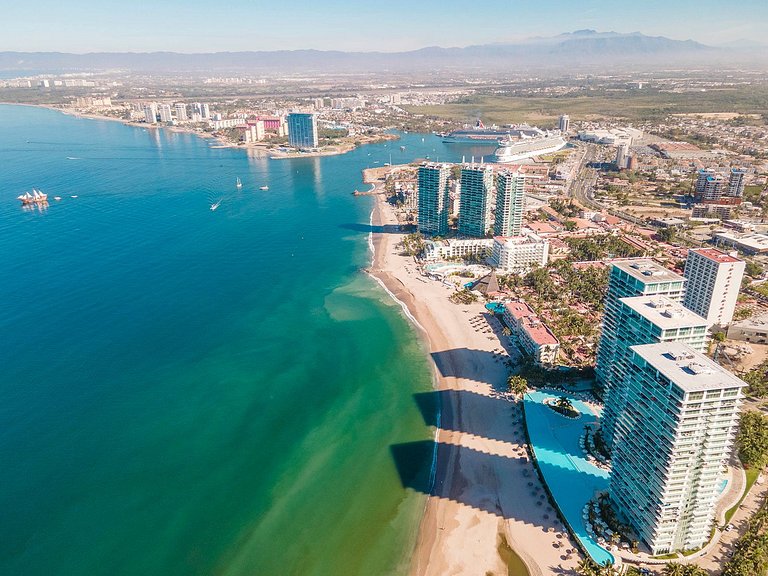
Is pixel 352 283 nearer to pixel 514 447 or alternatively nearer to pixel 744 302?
pixel 514 447

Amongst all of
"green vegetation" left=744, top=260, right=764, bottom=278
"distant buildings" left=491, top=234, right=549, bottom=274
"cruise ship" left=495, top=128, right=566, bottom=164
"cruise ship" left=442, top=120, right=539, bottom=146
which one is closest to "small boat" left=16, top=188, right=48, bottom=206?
"distant buildings" left=491, top=234, right=549, bottom=274

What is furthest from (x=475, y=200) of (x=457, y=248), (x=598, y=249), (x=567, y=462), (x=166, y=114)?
(x=166, y=114)

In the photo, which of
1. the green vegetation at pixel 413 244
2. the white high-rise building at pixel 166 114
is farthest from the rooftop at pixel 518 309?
the white high-rise building at pixel 166 114

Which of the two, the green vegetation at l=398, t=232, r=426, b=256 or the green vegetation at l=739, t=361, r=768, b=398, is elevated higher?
the green vegetation at l=398, t=232, r=426, b=256

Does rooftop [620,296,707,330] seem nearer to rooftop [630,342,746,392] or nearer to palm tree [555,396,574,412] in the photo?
rooftop [630,342,746,392]

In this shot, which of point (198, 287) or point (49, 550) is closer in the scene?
point (49, 550)

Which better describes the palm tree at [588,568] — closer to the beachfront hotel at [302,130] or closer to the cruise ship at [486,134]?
the beachfront hotel at [302,130]

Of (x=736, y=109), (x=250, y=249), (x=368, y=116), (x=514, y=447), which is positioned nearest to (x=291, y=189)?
(x=250, y=249)
